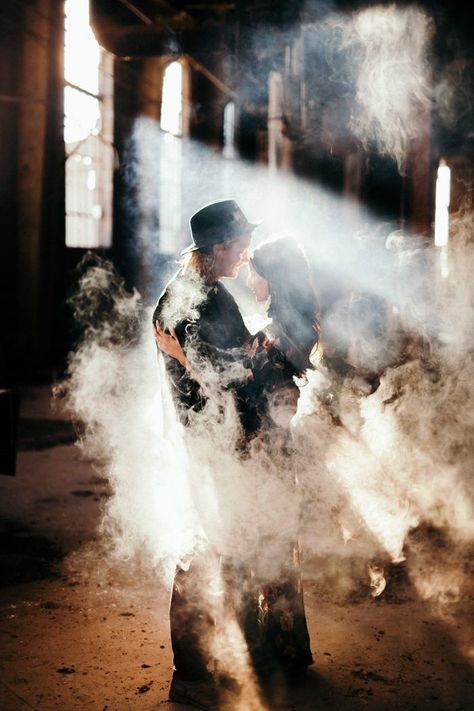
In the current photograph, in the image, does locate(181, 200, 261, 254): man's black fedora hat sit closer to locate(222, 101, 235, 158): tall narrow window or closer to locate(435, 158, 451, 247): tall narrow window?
locate(435, 158, 451, 247): tall narrow window

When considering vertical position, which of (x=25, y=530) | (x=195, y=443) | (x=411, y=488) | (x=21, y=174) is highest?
(x=21, y=174)

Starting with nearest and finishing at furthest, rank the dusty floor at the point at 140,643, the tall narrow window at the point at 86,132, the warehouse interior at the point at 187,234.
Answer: the dusty floor at the point at 140,643 → the warehouse interior at the point at 187,234 → the tall narrow window at the point at 86,132

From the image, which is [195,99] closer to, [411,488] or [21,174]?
[21,174]

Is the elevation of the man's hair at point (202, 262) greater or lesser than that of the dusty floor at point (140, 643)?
greater

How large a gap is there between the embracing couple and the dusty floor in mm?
217

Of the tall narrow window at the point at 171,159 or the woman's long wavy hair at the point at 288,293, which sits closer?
the woman's long wavy hair at the point at 288,293

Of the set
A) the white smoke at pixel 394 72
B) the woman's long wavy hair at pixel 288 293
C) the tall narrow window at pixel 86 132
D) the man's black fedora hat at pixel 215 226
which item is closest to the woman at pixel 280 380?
the woman's long wavy hair at pixel 288 293

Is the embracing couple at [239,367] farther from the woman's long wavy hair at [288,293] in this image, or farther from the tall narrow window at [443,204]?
the tall narrow window at [443,204]

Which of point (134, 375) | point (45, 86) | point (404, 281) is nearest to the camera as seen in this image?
point (404, 281)

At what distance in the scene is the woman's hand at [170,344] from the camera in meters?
3.11

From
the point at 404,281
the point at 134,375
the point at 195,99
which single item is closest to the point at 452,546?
the point at 404,281

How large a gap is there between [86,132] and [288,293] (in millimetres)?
14207

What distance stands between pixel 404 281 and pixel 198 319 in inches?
246

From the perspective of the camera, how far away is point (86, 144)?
16141 millimetres
